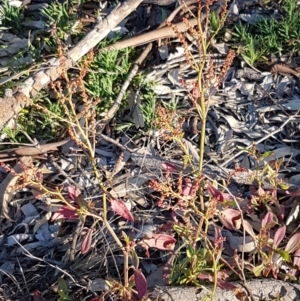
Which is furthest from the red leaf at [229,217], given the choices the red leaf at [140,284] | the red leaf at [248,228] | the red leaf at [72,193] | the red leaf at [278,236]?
the red leaf at [72,193]

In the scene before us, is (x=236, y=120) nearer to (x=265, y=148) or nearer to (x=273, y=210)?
(x=265, y=148)

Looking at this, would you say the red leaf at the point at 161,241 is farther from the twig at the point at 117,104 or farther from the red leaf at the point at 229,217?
the twig at the point at 117,104

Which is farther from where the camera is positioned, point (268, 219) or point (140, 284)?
point (268, 219)

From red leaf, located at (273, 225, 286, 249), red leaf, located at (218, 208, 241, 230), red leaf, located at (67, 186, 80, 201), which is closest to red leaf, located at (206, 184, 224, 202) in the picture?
red leaf, located at (218, 208, 241, 230)

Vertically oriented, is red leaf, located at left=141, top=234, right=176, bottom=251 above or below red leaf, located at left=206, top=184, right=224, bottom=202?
below

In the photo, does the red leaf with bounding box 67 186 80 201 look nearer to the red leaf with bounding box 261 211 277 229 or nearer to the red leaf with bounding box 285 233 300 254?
the red leaf with bounding box 261 211 277 229

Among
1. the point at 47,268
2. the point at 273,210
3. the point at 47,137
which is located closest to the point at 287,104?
the point at 273,210

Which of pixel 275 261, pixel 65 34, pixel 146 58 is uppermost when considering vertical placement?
pixel 65 34

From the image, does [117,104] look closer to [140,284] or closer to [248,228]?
[248,228]

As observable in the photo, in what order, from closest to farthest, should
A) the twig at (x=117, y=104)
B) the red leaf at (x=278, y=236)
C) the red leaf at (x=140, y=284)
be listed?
1. the red leaf at (x=140, y=284)
2. the red leaf at (x=278, y=236)
3. the twig at (x=117, y=104)

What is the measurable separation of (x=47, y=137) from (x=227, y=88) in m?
1.00

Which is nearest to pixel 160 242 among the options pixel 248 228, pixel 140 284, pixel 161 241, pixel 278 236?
pixel 161 241

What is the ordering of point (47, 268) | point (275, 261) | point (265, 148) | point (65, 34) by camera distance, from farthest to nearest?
point (65, 34)
point (265, 148)
point (47, 268)
point (275, 261)

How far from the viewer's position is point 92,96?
3.22 meters
